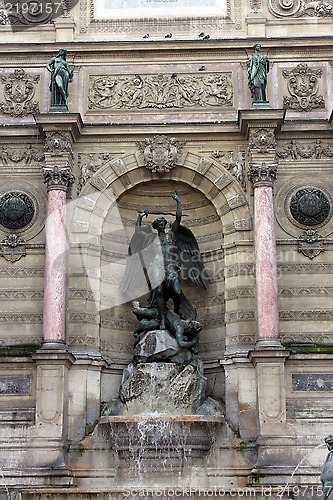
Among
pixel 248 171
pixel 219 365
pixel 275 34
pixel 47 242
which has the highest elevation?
pixel 275 34

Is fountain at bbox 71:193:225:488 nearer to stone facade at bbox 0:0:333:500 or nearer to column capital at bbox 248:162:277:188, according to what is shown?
stone facade at bbox 0:0:333:500

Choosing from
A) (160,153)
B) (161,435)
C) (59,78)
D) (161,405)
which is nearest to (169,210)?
(160,153)

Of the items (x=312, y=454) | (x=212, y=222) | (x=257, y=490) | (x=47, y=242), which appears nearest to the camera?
(x=257, y=490)

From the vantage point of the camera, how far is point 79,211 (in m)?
17.1

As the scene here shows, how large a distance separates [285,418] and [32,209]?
6.40m

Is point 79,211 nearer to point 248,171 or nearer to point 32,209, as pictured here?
point 32,209

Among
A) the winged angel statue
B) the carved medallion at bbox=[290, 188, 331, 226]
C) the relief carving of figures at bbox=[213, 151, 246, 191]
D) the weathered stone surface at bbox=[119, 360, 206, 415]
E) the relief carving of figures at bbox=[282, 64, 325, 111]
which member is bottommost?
the weathered stone surface at bbox=[119, 360, 206, 415]

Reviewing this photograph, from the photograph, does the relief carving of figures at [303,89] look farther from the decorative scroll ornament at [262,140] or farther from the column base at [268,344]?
the column base at [268,344]

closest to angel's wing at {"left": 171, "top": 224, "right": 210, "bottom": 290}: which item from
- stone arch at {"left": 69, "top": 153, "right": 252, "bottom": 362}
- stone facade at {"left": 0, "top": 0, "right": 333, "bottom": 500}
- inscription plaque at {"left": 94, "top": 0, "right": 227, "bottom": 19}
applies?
stone facade at {"left": 0, "top": 0, "right": 333, "bottom": 500}

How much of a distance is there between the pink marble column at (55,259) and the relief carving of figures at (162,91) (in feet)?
6.34

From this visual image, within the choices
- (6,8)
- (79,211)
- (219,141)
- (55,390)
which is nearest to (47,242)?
(79,211)

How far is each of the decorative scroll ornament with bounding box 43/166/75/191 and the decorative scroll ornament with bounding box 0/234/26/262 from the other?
1.25m

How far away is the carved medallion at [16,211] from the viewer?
17156mm

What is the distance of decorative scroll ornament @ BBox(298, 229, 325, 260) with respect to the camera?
55.5ft
